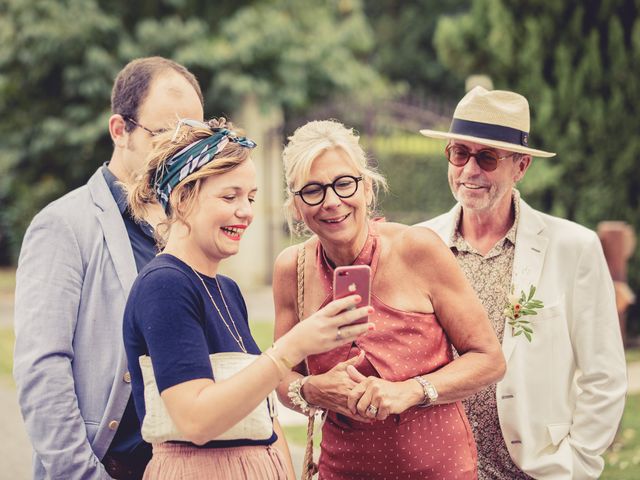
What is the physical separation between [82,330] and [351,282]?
3.35 ft

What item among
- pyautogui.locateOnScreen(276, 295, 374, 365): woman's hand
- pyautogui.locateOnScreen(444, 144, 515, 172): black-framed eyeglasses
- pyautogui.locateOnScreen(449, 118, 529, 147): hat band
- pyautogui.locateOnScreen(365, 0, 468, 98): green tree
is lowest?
pyautogui.locateOnScreen(276, 295, 374, 365): woman's hand

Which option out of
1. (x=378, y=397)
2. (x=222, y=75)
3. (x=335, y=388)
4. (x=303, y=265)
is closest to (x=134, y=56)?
(x=222, y=75)

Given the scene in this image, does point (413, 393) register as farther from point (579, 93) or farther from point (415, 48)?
point (415, 48)

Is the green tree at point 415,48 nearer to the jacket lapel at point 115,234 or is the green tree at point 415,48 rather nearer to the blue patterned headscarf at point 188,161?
the jacket lapel at point 115,234

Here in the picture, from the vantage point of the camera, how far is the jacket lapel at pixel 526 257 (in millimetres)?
3469

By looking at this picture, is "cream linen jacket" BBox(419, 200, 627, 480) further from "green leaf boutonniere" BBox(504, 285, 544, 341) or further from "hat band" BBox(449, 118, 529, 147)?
"hat band" BBox(449, 118, 529, 147)

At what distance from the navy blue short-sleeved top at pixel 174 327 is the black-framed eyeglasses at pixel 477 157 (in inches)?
58.9

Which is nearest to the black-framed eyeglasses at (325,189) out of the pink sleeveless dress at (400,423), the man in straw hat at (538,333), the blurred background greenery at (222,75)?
the pink sleeveless dress at (400,423)

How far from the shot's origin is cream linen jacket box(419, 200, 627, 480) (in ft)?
11.1

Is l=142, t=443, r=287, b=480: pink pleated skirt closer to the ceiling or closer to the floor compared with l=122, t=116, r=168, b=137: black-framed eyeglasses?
closer to the floor

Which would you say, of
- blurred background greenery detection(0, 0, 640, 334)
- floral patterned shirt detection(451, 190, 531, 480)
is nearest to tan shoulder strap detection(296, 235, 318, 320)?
floral patterned shirt detection(451, 190, 531, 480)

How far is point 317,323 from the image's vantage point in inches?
91.0

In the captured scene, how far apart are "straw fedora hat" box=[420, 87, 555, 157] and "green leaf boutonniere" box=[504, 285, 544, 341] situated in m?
0.63

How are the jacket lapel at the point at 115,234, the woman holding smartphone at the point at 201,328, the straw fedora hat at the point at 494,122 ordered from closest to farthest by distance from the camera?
the woman holding smartphone at the point at 201,328 → the jacket lapel at the point at 115,234 → the straw fedora hat at the point at 494,122
